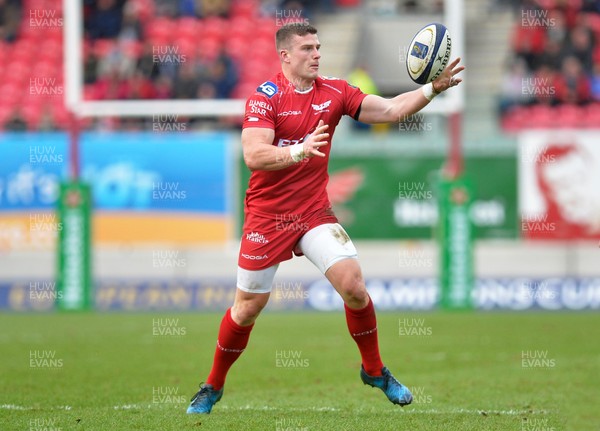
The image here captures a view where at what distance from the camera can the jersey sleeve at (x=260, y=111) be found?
7.73 metres

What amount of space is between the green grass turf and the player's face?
246 centimetres

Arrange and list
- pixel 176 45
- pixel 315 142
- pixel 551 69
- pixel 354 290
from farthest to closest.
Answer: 1. pixel 551 69
2. pixel 176 45
3. pixel 354 290
4. pixel 315 142

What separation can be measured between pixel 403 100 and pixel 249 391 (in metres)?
3.08

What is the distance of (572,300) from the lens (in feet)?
58.1

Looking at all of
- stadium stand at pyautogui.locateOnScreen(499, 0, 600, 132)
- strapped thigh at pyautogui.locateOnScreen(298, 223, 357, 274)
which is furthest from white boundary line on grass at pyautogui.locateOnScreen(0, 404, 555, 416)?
stadium stand at pyautogui.locateOnScreen(499, 0, 600, 132)

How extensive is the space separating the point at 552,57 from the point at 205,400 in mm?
14672

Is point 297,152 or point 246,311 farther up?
point 297,152

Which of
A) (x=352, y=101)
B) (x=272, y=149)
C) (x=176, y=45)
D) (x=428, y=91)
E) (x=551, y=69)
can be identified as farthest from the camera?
(x=551, y=69)

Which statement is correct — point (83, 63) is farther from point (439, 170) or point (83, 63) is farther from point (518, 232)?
point (518, 232)

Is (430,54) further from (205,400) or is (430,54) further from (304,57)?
(205,400)

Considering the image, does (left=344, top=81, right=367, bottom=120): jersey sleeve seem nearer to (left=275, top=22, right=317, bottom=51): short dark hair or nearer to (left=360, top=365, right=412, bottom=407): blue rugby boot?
(left=275, top=22, right=317, bottom=51): short dark hair

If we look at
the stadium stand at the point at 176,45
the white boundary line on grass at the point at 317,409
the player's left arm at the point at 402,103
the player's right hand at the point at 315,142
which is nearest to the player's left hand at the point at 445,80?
the player's left arm at the point at 402,103

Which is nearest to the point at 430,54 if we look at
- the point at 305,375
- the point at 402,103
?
the point at 402,103

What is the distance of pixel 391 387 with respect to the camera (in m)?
7.93
